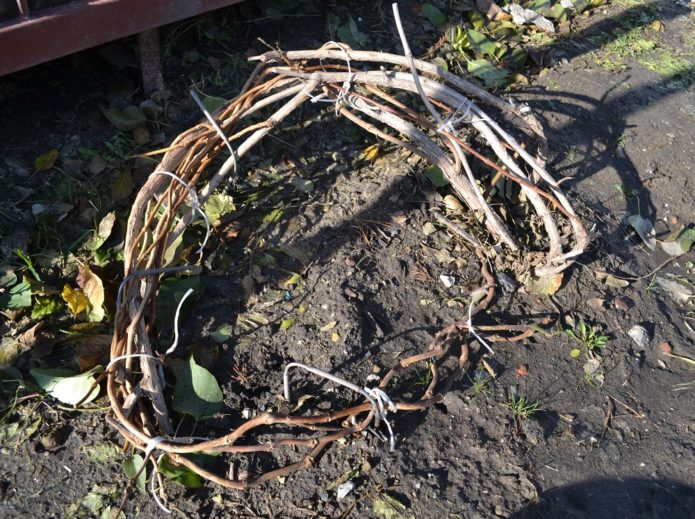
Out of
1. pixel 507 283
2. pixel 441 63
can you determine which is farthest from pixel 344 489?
pixel 441 63

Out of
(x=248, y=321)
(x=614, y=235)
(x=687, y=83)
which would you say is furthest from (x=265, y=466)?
(x=687, y=83)

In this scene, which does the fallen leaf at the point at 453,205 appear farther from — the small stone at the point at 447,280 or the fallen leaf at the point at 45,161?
the fallen leaf at the point at 45,161

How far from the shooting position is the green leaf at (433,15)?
10.7 feet

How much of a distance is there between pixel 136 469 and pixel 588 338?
5.31ft

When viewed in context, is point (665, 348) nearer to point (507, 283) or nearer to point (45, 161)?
point (507, 283)

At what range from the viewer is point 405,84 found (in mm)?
2225

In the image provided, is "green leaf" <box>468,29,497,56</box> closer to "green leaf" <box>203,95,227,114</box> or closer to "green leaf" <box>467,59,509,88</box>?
"green leaf" <box>467,59,509,88</box>

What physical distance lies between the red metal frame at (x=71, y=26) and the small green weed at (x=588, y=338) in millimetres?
1971

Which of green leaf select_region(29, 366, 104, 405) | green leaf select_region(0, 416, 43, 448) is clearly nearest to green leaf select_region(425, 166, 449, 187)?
green leaf select_region(29, 366, 104, 405)

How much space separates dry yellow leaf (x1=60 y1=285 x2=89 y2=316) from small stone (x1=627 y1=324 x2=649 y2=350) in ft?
6.47

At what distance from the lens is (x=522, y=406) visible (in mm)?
2195

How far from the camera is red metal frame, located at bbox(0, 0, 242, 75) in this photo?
216cm

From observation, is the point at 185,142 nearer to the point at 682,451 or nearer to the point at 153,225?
the point at 153,225

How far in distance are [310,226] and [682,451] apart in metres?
1.53
